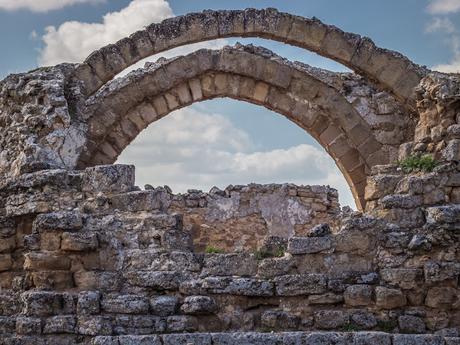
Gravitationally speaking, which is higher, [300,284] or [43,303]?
[300,284]

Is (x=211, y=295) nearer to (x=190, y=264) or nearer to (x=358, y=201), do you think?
(x=190, y=264)

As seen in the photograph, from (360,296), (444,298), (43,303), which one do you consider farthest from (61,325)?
(444,298)

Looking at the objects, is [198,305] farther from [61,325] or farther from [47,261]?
[47,261]

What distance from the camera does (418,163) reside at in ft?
19.7

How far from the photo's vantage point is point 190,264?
5773 mm

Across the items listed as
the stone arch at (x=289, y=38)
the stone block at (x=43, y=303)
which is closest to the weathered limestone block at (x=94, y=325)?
the stone block at (x=43, y=303)

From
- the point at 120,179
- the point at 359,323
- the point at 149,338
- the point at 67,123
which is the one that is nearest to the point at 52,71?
the point at 67,123

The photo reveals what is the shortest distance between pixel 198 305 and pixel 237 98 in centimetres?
580

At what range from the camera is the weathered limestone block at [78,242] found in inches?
231

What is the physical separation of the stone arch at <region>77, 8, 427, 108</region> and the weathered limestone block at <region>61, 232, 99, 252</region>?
15.8 ft

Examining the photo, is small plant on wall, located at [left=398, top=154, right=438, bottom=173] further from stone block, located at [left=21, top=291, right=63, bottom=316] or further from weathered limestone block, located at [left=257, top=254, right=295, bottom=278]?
stone block, located at [left=21, top=291, right=63, bottom=316]

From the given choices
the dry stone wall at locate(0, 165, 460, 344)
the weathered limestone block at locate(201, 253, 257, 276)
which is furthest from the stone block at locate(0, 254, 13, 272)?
the weathered limestone block at locate(201, 253, 257, 276)

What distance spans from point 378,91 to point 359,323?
592 centimetres

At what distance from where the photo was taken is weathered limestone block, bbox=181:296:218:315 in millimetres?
5527
